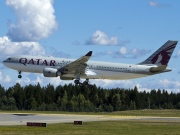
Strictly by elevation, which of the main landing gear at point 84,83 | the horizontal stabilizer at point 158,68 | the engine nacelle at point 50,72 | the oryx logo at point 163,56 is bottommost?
the main landing gear at point 84,83

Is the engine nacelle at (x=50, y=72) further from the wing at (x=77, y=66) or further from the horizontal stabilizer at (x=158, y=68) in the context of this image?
the horizontal stabilizer at (x=158, y=68)

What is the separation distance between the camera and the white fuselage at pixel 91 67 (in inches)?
3285

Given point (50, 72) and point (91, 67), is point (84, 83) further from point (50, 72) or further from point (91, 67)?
point (50, 72)

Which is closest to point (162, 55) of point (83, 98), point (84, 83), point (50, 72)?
point (84, 83)

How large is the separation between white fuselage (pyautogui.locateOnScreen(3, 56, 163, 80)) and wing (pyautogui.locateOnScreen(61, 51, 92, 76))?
0.90 metres

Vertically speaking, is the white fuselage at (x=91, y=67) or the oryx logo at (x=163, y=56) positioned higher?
the oryx logo at (x=163, y=56)

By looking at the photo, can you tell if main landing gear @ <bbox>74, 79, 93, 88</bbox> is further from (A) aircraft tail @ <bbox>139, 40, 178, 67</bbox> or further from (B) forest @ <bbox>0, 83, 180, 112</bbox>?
(B) forest @ <bbox>0, 83, 180, 112</bbox>

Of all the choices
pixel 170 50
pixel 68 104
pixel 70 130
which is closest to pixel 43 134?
pixel 70 130

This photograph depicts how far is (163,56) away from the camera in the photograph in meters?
89.8

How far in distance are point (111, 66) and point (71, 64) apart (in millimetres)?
6946

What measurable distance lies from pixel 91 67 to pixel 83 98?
77175mm

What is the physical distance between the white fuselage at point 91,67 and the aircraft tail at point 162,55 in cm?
250

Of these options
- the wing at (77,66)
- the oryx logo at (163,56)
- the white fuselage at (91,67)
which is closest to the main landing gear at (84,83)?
the white fuselage at (91,67)

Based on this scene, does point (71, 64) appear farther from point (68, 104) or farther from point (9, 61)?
point (68, 104)
